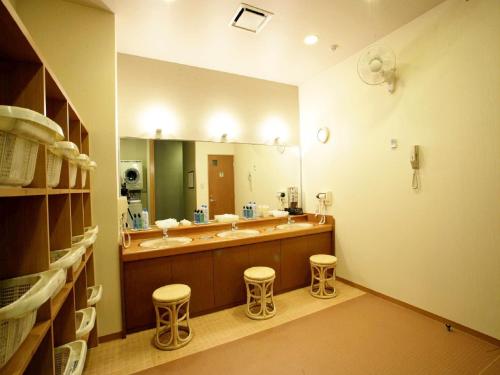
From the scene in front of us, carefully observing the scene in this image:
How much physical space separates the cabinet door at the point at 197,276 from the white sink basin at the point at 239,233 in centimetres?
39

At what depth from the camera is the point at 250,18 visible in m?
2.33

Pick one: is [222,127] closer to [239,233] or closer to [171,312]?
[239,233]

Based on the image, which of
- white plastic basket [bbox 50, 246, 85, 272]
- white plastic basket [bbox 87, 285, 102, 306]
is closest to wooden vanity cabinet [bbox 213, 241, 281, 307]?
white plastic basket [bbox 87, 285, 102, 306]

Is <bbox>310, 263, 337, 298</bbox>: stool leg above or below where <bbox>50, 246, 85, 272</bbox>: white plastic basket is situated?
below

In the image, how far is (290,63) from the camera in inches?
127

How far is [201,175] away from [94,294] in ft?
5.79

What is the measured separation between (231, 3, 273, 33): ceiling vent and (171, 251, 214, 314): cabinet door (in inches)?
89.6

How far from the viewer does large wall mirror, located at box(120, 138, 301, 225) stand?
2924mm

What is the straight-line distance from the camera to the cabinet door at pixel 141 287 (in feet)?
7.45

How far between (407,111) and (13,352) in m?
3.15

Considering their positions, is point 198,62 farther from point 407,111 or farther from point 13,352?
point 13,352

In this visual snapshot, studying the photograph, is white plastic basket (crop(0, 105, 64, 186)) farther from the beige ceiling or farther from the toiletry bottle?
the toiletry bottle

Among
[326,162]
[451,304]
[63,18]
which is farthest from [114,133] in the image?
[451,304]

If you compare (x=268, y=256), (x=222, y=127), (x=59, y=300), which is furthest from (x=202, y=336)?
(x=222, y=127)
